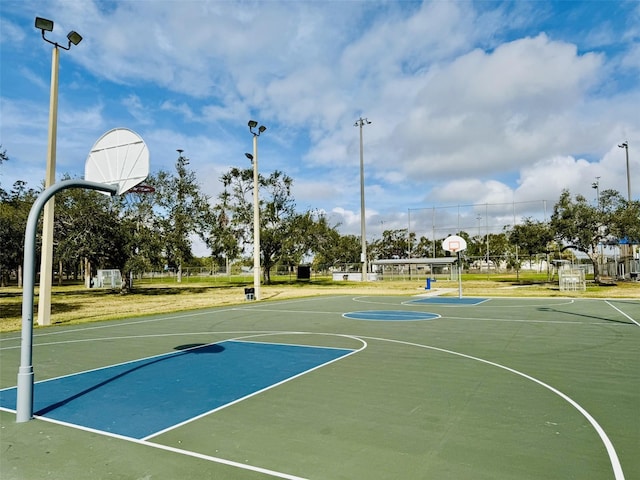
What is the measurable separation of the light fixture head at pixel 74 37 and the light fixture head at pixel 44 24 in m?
0.66

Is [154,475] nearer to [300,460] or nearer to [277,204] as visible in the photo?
[300,460]

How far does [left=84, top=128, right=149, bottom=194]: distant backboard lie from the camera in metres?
7.57

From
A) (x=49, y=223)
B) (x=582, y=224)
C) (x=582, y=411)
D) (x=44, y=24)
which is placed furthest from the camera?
(x=582, y=224)

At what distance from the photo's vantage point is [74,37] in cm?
1566

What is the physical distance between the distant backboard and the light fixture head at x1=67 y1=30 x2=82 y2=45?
33.8 ft

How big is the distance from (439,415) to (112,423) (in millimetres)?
3980

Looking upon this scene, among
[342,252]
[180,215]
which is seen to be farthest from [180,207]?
[342,252]

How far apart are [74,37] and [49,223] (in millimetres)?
6506

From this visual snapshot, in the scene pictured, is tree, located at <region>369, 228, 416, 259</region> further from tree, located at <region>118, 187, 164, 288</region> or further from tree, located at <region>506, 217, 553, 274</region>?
tree, located at <region>118, 187, 164, 288</region>

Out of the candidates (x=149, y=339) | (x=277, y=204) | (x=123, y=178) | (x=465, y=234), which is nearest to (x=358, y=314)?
(x=149, y=339)

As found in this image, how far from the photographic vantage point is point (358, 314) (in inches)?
703

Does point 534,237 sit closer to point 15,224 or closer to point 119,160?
point 119,160

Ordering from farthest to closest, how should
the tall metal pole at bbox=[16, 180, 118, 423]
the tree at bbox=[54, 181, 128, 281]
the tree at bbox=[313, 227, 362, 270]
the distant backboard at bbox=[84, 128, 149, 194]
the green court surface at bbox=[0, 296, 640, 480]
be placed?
the tree at bbox=[313, 227, 362, 270] < the tree at bbox=[54, 181, 128, 281] < the distant backboard at bbox=[84, 128, 149, 194] < the tall metal pole at bbox=[16, 180, 118, 423] < the green court surface at bbox=[0, 296, 640, 480]

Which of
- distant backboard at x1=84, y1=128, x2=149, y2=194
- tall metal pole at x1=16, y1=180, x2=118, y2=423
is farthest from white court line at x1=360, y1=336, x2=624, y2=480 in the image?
distant backboard at x1=84, y1=128, x2=149, y2=194
